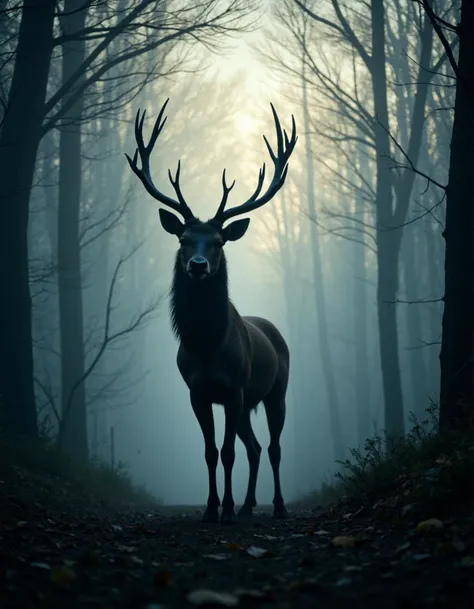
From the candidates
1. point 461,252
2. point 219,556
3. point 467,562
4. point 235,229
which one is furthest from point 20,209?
point 467,562

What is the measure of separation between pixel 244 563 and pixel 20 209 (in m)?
6.48

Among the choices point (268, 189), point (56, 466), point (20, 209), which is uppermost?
point (20, 209)

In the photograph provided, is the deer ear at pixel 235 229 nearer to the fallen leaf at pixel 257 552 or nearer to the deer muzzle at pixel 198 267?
the deer muzzle at pixel 198 267

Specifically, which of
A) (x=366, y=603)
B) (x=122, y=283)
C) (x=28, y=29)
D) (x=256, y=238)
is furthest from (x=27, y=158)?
(x=256, y=238)

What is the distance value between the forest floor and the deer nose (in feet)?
7.21

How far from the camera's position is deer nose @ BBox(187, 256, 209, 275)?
712 centimetres

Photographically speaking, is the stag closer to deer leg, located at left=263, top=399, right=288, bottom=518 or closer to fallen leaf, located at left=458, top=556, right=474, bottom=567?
deer leg, located at left=263, top=399, right=288, bottom=518

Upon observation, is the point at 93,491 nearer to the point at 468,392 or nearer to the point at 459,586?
the point at 468,392

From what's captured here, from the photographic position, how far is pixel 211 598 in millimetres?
3473

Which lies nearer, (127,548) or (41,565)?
(41,565)

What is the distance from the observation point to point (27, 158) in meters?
9.88

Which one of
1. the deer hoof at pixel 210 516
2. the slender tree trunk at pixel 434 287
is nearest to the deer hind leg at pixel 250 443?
the deer hoof at pixel 210 516

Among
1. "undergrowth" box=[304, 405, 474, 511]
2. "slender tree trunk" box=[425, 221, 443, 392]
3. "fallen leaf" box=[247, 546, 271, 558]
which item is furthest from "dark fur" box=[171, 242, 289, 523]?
"slender tree trunk" box=[425, 221, 443, 392]

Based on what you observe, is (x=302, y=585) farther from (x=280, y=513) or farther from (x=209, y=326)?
(x=280, y=513)
